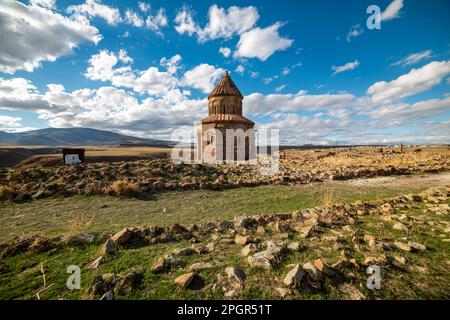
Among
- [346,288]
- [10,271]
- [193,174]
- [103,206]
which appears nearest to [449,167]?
[193,174]

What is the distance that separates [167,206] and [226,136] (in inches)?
685

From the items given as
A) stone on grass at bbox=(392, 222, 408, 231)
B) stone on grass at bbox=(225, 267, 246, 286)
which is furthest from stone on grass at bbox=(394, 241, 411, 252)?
stone on grass at bbox=(225, 267, 246, 286)

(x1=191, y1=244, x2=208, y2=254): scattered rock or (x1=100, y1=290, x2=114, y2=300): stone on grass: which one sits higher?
(x1=191, y1=244, x2=208, y2=254): scattered rock

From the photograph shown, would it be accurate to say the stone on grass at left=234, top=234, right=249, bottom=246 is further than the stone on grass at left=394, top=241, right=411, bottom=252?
Yes

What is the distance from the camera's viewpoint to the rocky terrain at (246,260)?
2.71 metres

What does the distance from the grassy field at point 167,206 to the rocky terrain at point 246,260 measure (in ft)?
4.44

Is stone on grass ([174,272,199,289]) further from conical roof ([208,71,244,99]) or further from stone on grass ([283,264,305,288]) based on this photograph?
conical roof ([208,71,244,99])

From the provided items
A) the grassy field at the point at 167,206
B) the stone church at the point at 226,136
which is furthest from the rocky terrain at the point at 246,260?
the stone church at the point at 226,136

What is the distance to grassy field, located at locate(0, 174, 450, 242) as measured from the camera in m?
5.83

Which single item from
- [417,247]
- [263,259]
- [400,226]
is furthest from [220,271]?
[400,226]

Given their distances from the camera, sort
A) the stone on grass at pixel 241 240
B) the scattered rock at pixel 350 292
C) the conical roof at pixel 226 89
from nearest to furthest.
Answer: the scattered rock at pixel 350 292 < the stone on grass at pixel 241 240 < the conical roof at pixel 226 89

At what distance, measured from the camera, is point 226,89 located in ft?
89.9

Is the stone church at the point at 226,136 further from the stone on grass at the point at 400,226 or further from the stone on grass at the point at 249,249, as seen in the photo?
the stone on grass at the point at 249,249

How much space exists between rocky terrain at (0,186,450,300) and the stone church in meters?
19.3
